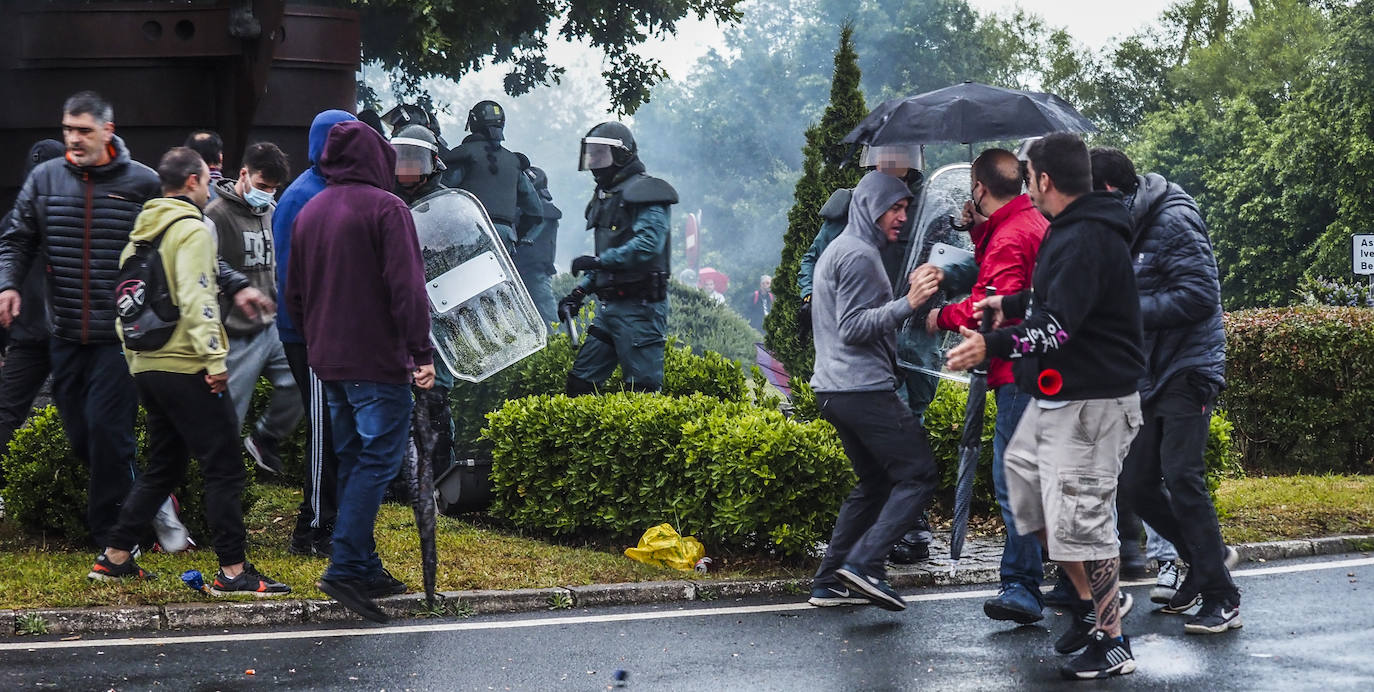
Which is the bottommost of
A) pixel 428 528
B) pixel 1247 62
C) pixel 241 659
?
pixel 241 659

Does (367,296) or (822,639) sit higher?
(367,296)

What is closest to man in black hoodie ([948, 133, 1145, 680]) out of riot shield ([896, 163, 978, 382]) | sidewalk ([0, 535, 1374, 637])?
riot shield ([896, 163, 978, 382])

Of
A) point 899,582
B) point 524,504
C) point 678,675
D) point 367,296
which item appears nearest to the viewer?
point 678,675

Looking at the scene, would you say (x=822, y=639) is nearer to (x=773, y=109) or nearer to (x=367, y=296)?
(x=367, y=296)

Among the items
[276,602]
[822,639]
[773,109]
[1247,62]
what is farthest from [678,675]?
[773,109]

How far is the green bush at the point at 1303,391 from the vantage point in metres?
11.6

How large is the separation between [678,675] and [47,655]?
2.30 metres

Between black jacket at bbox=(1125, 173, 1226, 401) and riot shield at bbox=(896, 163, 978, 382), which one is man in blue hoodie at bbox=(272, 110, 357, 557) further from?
black jacket at bbox=(1125, 173, 1226, 401)

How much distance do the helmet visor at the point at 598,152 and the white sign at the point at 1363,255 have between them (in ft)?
36.4

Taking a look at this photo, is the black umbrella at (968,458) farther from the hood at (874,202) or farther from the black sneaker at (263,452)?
the black sneaker at (263,452)

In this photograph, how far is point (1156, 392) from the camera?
6293mm

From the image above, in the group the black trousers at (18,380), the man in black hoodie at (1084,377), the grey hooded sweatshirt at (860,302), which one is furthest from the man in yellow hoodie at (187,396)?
the man in black hoodie at (1084,377)

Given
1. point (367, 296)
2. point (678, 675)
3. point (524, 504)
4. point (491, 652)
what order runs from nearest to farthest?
point (678, 675)
point (491, 652)
point (367, 296)
point (524, 504)

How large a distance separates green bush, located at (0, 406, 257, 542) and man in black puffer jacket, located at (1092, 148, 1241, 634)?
14.1ft
